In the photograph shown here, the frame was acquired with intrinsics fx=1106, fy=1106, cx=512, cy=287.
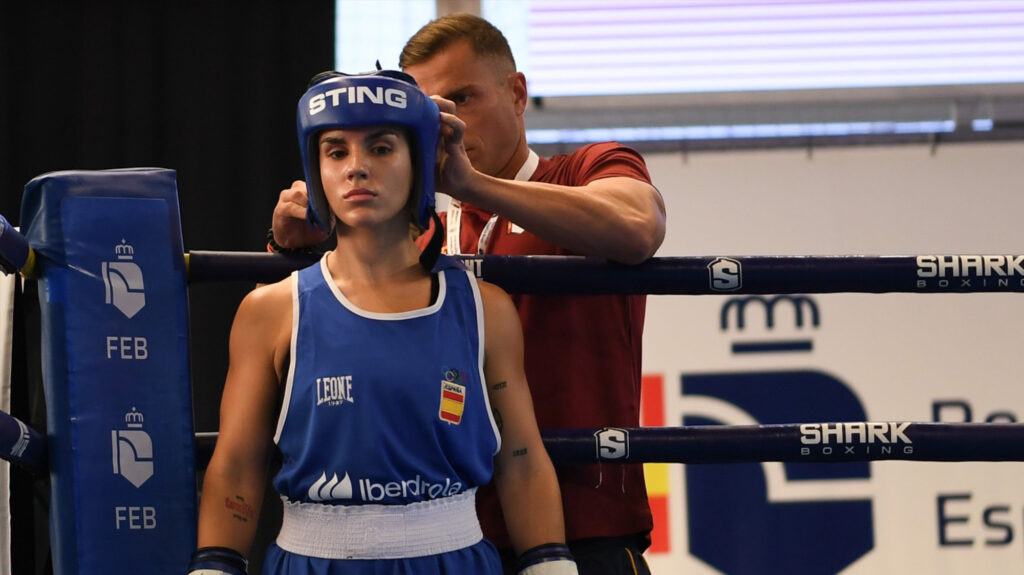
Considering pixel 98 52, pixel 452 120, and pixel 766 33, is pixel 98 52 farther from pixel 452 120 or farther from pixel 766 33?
pixel 452 120

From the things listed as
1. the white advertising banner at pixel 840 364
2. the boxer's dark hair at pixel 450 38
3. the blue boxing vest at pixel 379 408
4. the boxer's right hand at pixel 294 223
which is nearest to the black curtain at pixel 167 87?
the white advertising banner at pixel 840 364

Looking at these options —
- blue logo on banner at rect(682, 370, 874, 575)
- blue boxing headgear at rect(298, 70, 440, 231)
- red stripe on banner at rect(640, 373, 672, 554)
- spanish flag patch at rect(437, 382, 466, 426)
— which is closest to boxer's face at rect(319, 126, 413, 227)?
blue boxing headgear at rect(298, 70, 440, 231)

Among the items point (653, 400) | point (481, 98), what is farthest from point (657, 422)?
point (481, 98)

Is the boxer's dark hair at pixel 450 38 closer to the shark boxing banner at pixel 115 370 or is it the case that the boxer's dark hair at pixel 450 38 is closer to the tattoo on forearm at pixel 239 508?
the shark boxing banner at pixel 115 370

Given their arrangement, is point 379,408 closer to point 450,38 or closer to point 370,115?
point 370,115

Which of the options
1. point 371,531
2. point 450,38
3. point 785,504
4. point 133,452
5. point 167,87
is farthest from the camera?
point 167,87

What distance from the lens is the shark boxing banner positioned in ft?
5.01

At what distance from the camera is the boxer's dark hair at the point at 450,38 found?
2010 millimetres

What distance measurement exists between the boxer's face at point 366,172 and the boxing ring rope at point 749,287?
0.67 feet

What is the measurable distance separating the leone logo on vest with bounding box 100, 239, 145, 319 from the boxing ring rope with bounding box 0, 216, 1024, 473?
0.29 feet

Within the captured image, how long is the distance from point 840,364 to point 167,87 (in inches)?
97.4

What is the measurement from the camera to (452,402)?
1.46 meters

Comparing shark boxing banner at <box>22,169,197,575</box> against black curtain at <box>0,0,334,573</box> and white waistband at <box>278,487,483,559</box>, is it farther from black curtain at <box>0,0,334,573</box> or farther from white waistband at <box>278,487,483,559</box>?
black curtain at <box>0,0,334,573</box>

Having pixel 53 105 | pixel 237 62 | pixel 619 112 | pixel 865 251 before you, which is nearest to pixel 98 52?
pixel 53 105
